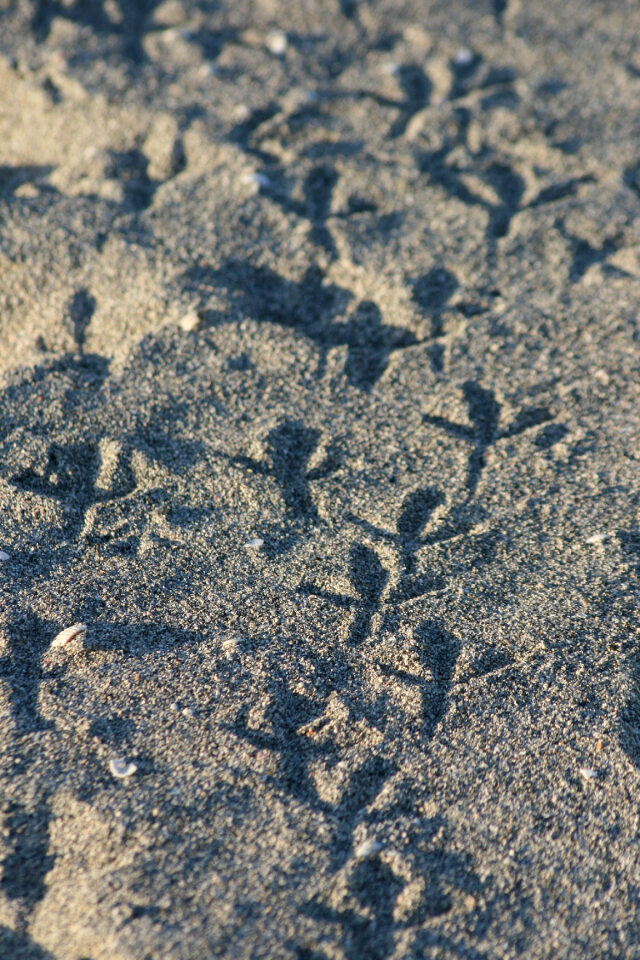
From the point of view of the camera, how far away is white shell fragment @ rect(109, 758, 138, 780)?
4.53 feet

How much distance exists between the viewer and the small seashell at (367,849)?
4.22 ft

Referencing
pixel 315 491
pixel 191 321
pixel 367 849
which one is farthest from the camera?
pixel 191 321

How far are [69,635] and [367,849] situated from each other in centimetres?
75

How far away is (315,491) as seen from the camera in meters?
1.89

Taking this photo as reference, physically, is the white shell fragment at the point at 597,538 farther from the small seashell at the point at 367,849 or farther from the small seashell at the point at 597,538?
the small seashell at the point at 367,849

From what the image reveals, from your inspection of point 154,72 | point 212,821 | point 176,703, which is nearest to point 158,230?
point 154,72

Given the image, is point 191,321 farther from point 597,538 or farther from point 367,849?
point 367,849

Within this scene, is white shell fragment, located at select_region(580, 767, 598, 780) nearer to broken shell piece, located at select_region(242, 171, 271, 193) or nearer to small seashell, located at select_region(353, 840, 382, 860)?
small seashell, located at select_region(353, 840, 382, 860)

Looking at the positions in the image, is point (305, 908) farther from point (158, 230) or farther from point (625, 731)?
point (158, 230)

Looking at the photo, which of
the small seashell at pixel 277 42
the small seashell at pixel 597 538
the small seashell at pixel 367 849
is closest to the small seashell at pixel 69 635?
the small seashell at pixel 367 849

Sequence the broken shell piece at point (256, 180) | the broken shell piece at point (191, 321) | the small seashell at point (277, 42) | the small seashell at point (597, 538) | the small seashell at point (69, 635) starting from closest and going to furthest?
the small seashell at point (69, 635)
the small seashell at point (597, 538)
the broken shell piece at point (191, 321)
the broken shell piece at point (256, 180)
the small seashell at point (277, 42)

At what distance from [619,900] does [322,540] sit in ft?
3.03

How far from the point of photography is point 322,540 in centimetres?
179

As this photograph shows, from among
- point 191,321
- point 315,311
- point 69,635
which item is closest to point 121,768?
point 69,635
